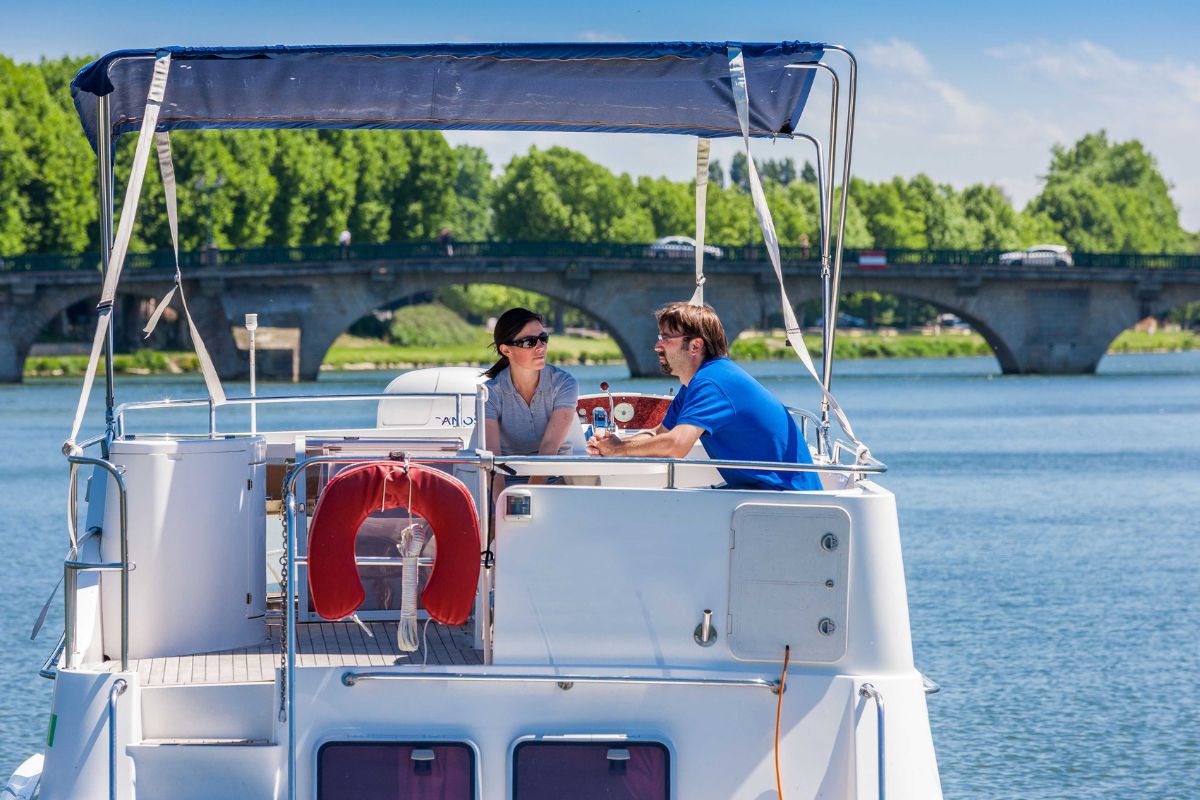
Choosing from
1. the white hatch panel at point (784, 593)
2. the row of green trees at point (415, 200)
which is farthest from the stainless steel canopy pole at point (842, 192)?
the row of green trees at point (415, 200)

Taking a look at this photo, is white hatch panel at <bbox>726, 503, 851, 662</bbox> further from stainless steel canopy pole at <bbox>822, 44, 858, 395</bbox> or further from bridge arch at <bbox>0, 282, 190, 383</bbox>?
bridge arch at <bbox>0, 282, 190, 383</bbox>

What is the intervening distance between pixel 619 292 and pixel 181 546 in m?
64.9

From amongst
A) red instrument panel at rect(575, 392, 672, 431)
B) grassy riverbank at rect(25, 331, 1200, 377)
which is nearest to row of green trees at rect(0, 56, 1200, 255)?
grassy riverbank at rect(25, 331, 1200, 377)

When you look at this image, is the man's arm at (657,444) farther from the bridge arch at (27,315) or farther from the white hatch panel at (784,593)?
Answer: the bridge arch at (27,315)

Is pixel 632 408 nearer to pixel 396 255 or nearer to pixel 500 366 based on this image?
Answer: pixel 500 366

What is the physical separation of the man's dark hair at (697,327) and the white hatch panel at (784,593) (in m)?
0.80

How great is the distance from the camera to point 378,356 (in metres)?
84.8

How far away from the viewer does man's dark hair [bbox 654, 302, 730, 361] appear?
255 inches

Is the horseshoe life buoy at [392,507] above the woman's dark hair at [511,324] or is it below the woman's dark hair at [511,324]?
below

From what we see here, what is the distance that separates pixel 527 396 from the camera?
6.91 m

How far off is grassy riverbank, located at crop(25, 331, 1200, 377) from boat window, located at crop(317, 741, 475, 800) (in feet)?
212

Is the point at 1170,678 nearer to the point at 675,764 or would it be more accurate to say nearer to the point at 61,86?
the point at 675,764

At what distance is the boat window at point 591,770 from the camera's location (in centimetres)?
590

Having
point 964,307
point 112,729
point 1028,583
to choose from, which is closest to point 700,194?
point 112,729
